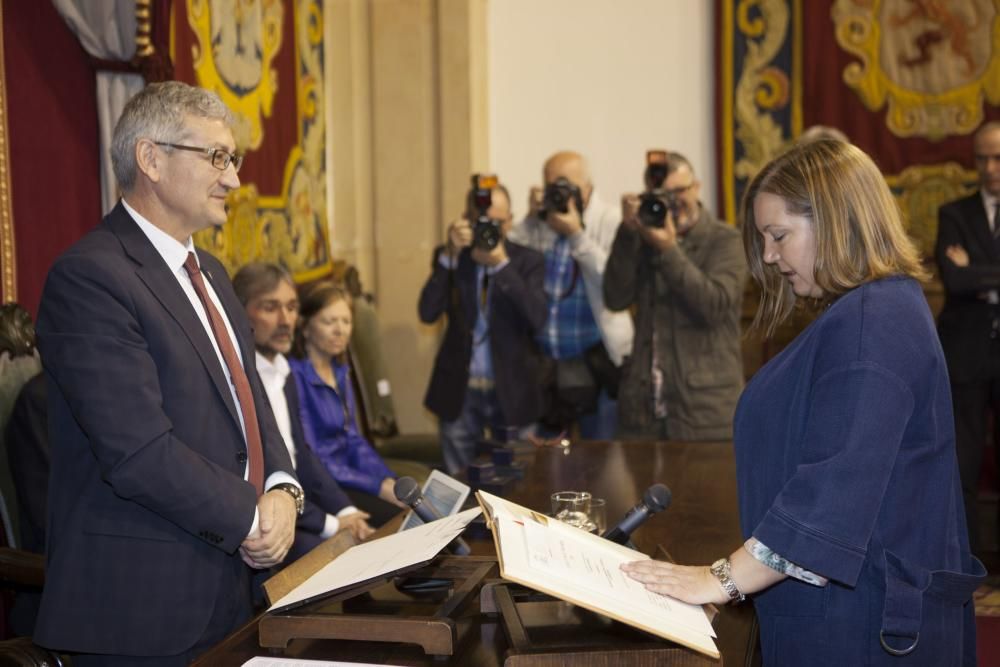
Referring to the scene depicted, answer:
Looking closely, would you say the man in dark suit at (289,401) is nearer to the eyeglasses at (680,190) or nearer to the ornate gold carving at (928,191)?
the eyeglasses at (680,190)

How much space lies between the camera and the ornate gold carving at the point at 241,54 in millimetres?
3719

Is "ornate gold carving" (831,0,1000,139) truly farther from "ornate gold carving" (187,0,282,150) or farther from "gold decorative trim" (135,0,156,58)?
"gold decorative trim" (135,0,156,58)

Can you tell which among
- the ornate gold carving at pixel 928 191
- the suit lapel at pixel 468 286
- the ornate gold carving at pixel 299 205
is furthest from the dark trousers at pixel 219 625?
the ornate gold carving at pixel 928 191

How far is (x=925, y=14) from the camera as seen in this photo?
538 cm

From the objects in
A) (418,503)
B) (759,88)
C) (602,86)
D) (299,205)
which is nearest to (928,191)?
(759,88)

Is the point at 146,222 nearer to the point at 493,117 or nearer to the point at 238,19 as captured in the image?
the point at 238,19

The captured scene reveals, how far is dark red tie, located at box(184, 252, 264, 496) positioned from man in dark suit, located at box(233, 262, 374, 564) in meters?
0.56

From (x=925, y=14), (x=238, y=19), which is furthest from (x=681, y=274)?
(x=925, y=14)

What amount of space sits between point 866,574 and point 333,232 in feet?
14.6

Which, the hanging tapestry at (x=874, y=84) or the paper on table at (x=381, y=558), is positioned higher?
the hanging tapestry at (x=874, y=84)

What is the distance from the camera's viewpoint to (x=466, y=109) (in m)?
5.58

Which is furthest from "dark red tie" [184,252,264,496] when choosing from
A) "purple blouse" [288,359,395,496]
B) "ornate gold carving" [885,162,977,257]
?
"ornate gold carving" [885,162,977,257]

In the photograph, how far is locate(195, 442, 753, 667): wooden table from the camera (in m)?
1.50

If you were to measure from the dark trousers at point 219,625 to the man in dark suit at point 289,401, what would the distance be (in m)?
0.63
